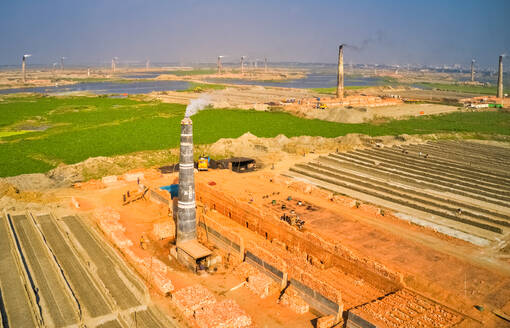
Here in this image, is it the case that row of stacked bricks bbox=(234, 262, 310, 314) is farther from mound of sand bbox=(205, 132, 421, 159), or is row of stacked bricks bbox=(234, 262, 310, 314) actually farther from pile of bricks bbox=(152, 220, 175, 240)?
mound of sand bbox=(205, 132, 421, 159)

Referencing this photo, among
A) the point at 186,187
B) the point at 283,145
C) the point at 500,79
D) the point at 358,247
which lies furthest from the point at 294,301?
the point at 500,79

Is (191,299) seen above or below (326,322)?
above

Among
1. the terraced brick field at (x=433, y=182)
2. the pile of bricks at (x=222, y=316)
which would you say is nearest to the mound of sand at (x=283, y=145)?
the terraced brick field at (x=433, y=182)

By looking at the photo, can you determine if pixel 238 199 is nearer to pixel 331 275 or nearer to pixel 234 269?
pixel 234 269

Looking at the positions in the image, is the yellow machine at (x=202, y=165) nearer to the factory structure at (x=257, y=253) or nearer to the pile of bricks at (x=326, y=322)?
the factory structure at (x=257, y=253)

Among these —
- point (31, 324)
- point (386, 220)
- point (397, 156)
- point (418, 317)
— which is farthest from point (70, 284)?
point (397, 156)

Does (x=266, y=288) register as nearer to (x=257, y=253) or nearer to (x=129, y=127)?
(x=257, y=253)
